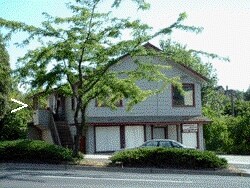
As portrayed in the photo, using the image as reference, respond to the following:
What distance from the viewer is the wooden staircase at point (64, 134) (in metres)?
35.1

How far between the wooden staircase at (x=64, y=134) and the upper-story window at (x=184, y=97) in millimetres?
8606

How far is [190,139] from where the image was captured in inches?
1479

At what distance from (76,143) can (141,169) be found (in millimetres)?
3987

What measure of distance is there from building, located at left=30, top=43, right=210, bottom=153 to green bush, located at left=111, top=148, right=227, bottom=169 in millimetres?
12343

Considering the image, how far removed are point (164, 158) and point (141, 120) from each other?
14.1 metres

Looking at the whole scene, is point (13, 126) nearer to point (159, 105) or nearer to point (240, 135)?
point (159, 105)

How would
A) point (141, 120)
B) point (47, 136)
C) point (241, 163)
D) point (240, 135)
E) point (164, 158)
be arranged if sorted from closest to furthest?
point (164, 158)
point (241, 163)
point (141, 120)
point (240, 135)
point (47, 136)

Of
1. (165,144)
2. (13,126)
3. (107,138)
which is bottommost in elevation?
(165,144)

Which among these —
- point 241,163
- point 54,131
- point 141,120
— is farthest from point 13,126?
point 241,163

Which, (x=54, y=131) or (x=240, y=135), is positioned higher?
(x=54, y=131)

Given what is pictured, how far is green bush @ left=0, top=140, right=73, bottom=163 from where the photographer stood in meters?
21.4

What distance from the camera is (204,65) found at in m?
71.4

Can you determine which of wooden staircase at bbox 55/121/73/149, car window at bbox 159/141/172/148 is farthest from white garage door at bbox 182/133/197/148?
car window at bbox 159/141/172/148

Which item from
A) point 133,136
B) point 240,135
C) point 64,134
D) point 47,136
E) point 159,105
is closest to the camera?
point 133,136
